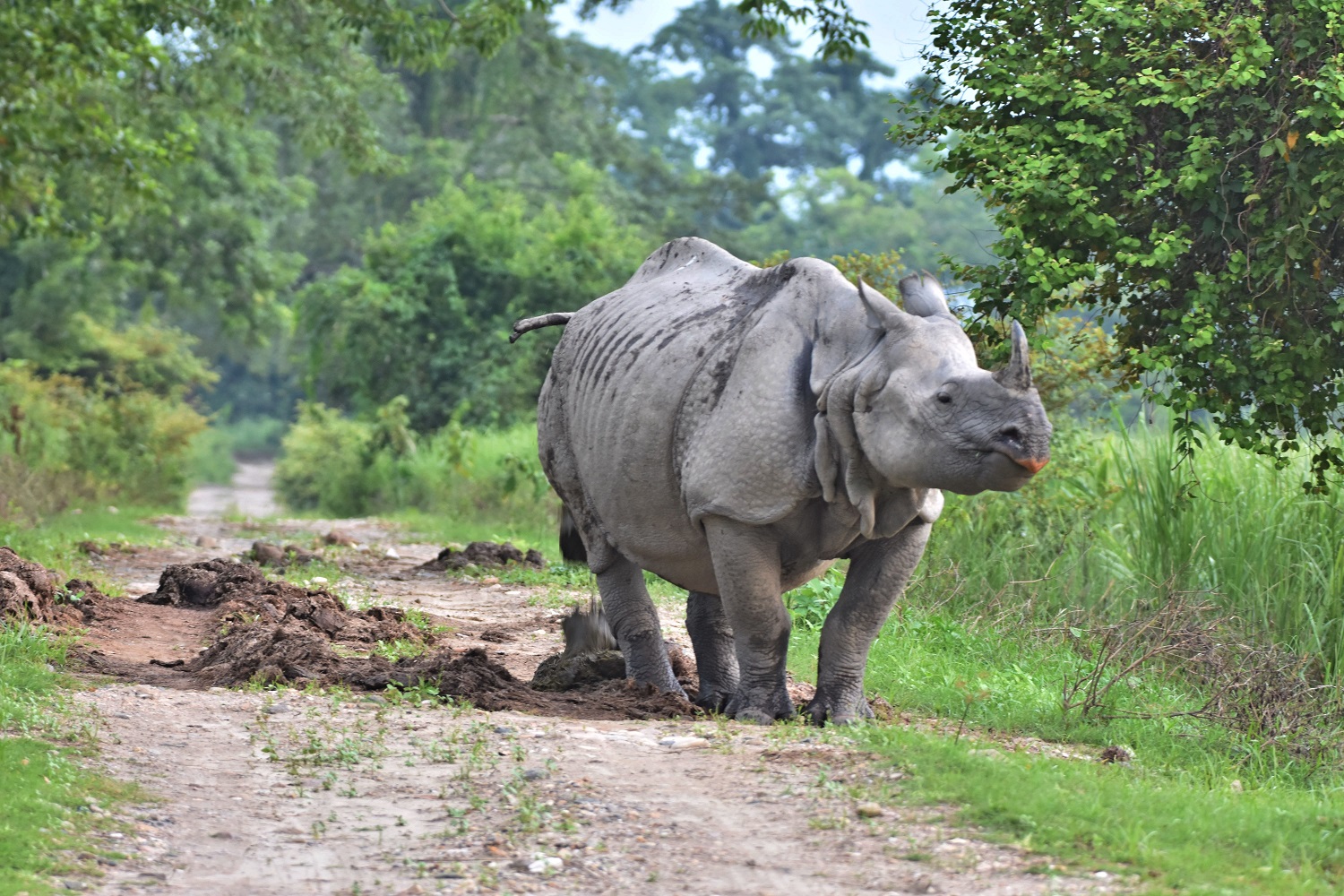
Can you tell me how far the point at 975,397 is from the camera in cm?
524

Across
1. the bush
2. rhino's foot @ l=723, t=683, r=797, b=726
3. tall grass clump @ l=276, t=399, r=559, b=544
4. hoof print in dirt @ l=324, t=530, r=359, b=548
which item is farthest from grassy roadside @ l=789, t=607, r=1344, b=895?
the bush

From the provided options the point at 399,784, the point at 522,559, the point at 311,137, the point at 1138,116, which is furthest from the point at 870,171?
the point at 399,784

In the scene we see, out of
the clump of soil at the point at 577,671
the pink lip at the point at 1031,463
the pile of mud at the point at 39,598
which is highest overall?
the pink lip at the point at 1031,463

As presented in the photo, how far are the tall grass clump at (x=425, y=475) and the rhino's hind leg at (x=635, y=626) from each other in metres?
7.53

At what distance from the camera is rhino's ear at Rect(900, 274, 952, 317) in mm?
5918

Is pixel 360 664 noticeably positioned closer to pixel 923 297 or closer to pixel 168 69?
pixel 923 297

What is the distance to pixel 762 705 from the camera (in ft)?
20.8

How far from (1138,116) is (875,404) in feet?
9.89

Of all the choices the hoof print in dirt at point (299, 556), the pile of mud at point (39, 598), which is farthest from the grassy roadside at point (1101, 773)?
the hoof print in dirt at point (299, 556)

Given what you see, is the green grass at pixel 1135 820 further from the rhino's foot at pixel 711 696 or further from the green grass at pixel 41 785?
the green grass at pixel 41 785

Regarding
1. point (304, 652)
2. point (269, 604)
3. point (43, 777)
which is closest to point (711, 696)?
point (304, 652)

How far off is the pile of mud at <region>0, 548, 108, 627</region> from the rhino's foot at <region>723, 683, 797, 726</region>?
357 centimetres

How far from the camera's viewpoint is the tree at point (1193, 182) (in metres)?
7.36

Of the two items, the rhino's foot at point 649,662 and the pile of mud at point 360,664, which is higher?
the rhino's foot at point 649,662
